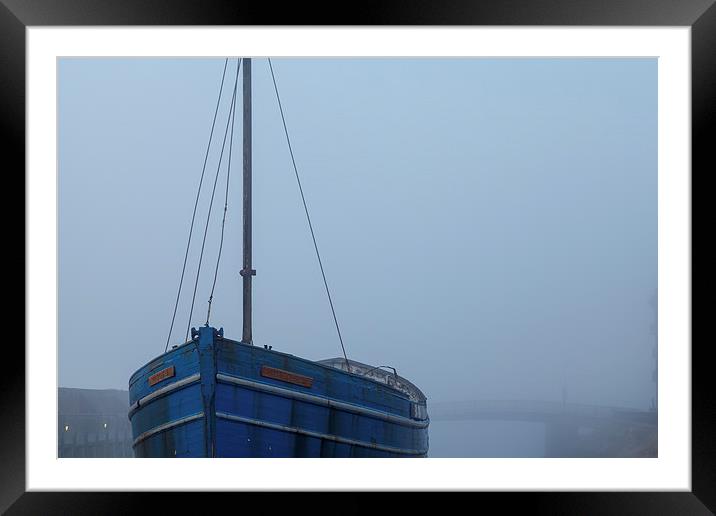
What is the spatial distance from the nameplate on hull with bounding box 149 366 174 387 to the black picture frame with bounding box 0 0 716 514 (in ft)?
12.9

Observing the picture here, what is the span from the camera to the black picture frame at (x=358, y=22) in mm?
1523

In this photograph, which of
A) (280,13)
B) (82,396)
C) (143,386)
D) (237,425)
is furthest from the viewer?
(82,396)

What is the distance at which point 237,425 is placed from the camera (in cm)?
532

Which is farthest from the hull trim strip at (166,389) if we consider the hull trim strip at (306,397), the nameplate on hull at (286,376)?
the nameplate on hull at (286,376)

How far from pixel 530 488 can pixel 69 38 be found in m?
1.38

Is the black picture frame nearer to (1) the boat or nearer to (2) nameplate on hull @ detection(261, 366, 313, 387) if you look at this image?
(1) the boat

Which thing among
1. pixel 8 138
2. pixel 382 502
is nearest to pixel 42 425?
pixel 8 138

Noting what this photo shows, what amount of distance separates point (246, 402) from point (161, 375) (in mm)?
733

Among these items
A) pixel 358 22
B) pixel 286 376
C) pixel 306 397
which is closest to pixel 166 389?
pixel 286 376

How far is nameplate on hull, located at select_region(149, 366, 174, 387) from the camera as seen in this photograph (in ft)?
18.0

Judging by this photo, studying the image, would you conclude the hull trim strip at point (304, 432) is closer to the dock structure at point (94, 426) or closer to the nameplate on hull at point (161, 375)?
the nameplate on hull at point (161, 375)

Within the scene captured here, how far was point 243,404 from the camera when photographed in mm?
5332

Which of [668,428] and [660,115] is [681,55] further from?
[668,428]

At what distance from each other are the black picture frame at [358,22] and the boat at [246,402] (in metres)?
3.69
